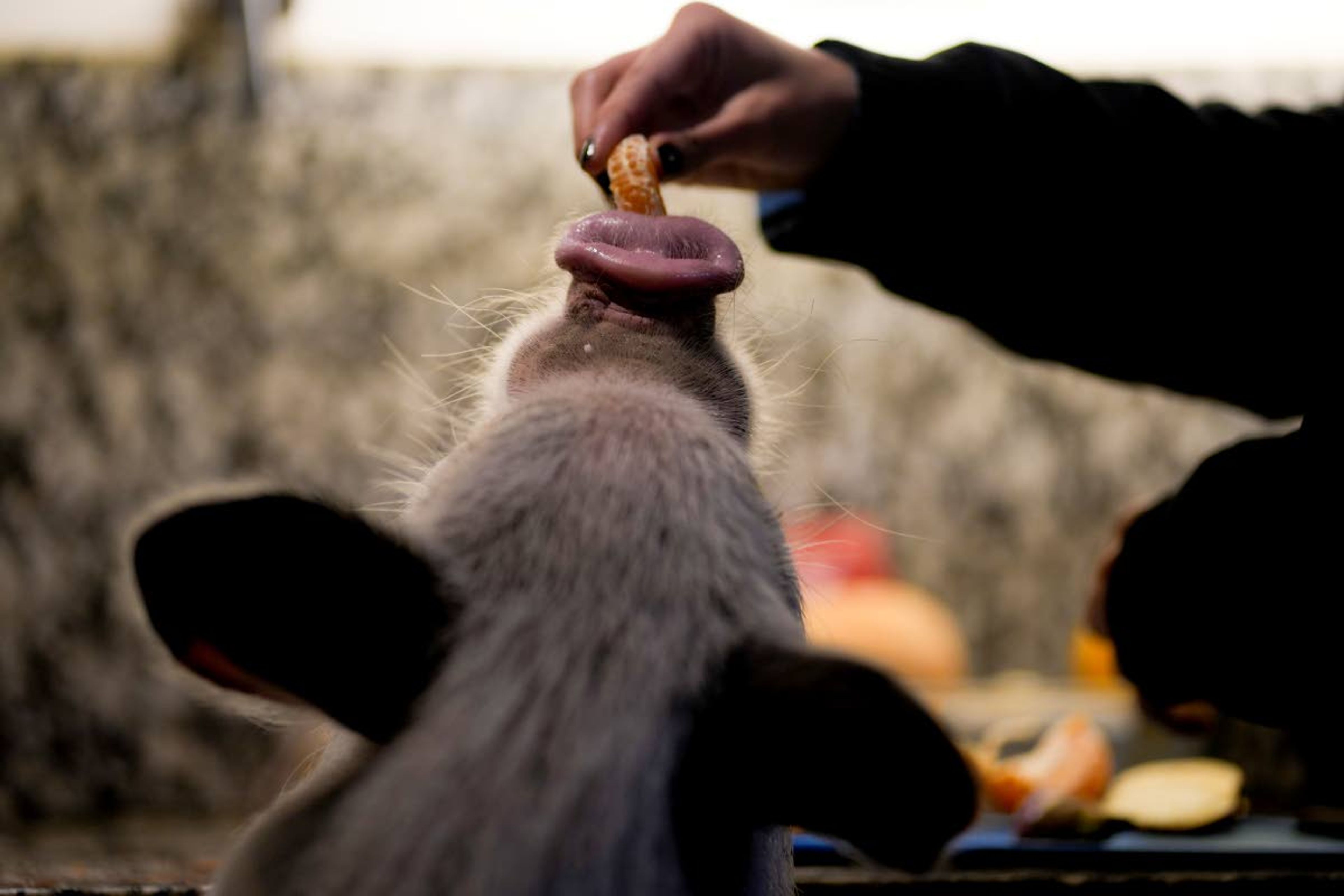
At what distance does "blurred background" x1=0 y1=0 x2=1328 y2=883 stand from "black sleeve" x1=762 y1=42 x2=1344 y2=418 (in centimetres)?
72

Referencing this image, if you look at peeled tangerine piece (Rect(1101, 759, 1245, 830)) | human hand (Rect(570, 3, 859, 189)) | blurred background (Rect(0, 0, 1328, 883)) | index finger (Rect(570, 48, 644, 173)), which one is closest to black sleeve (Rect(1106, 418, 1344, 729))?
peeled tangerine piece (Rect(1101, 759, 1245, 830))

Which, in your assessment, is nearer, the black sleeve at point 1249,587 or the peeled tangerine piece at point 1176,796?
the black sleeve at point 1249,587

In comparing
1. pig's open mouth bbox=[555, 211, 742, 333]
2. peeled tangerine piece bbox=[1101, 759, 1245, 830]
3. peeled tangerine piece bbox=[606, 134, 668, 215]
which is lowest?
peeled tangerine piece bbox=[1101, 759, 1245, 830]

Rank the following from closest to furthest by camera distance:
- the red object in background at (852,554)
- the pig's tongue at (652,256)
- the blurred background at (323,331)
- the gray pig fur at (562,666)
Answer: the gray pig fur at (562,666) → the pig's tongue at (652,256) → the red object in background at (852,554) → the blurred background at (323,331)

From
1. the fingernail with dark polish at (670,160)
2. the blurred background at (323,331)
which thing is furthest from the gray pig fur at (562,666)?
the blurred background at (323,331)

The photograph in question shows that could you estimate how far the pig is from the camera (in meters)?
0.39

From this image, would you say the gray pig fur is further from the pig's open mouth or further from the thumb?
the thumb

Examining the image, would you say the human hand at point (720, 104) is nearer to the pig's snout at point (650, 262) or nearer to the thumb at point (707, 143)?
the thumb at point (707, 143)

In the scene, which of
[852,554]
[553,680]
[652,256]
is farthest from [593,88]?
[852,554]

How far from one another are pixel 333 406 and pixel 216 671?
1.52m

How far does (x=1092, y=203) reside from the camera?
1003mm

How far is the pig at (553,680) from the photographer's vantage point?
390 mm

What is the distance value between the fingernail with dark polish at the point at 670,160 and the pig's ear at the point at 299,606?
444mm

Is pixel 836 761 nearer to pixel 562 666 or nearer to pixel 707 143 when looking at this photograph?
pixel 562 666
